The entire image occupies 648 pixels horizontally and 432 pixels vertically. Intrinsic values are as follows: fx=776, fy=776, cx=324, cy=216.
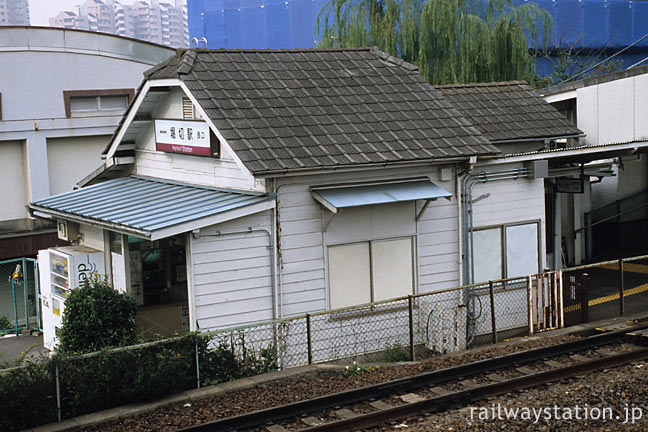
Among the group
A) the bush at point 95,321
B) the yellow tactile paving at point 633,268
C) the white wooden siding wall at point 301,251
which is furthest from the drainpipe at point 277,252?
the yellow tactile paving at point 633,268

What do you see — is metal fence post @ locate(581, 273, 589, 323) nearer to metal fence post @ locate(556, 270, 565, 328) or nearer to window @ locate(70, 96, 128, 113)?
metal fence post @ locate(556, 270, 565, 328)

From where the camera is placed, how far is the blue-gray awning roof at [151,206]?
472 inches

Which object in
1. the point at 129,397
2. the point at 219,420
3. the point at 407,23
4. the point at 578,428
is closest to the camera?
the point at 578,428

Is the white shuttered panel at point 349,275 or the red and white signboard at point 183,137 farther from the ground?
the red and white signboard at point 183,137

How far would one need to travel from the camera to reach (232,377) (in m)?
11.5

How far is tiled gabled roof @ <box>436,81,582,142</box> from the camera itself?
17.9 m

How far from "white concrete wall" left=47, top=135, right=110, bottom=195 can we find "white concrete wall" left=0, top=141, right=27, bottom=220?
936 mm

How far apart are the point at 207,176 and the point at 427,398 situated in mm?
6163

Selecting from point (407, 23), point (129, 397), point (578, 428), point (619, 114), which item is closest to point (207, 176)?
point (129, 397)

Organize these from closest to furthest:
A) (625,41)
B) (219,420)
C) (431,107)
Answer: (219,420)
(431,107)
(625,41)

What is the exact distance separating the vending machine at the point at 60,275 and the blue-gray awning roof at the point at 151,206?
0.78 m

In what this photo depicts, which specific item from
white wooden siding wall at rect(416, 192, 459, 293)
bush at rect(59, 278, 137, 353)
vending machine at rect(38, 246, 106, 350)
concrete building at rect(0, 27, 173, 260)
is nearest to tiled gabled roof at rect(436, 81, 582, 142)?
white wooden siding wall at rect(416, 192, 459, 293)

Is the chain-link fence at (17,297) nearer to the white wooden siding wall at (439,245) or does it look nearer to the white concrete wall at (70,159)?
the white concrete wall at (70,159)

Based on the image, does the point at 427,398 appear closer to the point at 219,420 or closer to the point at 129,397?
the point at 219,420
